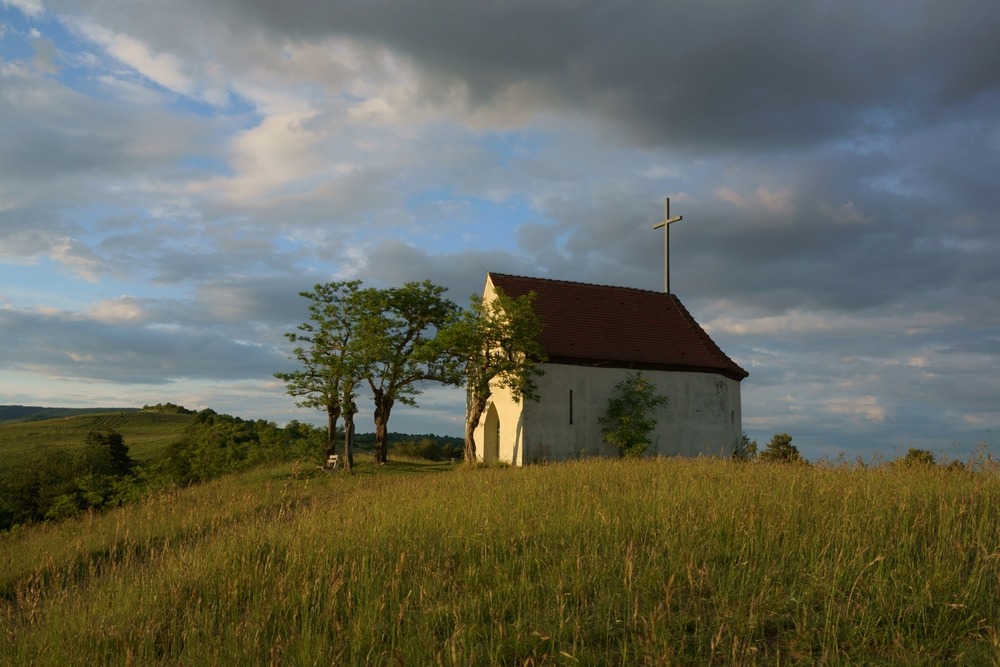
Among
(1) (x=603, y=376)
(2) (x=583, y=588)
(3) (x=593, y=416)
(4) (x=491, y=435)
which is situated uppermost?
(1) (x=603, y=376)

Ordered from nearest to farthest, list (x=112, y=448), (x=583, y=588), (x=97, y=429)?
(x=583, y=588) < (x=112, y=448) < (x=97, y=429)

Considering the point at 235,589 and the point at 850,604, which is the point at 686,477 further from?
the point at 235,589

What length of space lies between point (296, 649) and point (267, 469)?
2315 cm

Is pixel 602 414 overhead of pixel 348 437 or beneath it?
overhead

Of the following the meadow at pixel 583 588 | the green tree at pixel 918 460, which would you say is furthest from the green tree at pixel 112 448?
the green tree at pixel 918 460

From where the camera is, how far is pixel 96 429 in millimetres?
59625

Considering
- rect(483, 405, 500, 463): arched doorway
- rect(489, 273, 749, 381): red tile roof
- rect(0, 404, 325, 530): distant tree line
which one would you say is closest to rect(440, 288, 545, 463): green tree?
rect(489, 273, 749, 381): red tile roof

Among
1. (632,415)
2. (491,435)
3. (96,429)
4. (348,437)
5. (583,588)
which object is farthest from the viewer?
(96,429)

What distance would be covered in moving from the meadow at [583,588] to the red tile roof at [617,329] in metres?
18.1

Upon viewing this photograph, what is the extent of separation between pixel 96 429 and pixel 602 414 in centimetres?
5080

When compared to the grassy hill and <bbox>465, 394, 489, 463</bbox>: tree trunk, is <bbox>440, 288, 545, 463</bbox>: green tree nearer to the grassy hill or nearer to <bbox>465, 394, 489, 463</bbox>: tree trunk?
<bbox>465, 394, 489, 463</bbox>: tree trunk

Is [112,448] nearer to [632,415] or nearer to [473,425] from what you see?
[473,425]

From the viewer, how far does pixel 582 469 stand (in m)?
15.5

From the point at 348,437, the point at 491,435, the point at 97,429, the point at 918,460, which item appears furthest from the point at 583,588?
the point at 97,429
